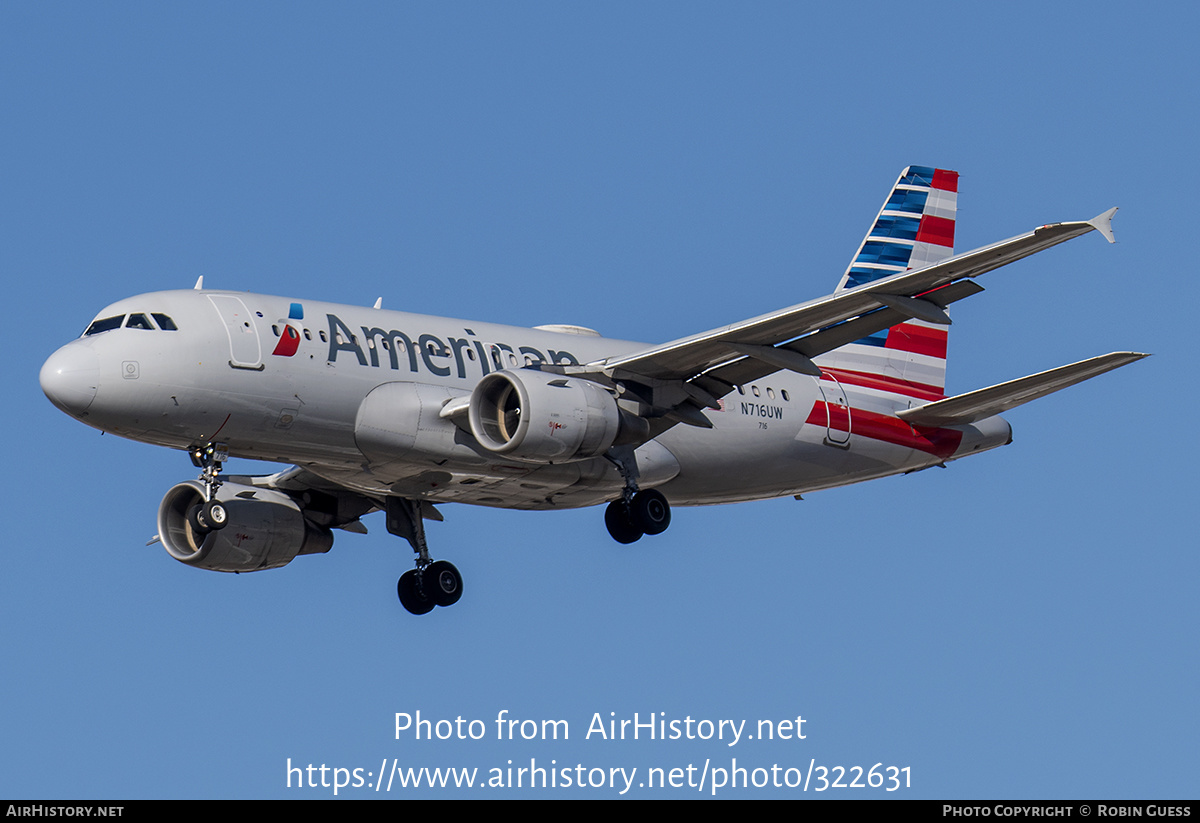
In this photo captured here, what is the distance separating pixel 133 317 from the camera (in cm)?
3091

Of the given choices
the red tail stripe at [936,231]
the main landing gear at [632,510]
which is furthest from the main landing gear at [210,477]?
the red tail stripe at [936,231]

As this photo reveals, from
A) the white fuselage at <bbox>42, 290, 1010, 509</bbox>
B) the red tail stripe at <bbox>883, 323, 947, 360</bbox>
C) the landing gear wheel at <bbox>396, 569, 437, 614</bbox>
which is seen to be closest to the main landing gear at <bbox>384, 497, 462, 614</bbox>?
the landing gear wheel at <bbox>396, 569, 437, 614</bbox>

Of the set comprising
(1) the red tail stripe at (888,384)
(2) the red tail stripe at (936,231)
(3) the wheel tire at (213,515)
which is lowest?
(3) the wheel tire at (213,515)

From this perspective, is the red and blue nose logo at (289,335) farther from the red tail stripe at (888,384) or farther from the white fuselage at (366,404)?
the red tail stripe at (888,384)

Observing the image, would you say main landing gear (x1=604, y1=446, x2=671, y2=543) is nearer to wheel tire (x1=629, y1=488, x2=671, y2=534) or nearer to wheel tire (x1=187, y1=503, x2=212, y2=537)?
wheel tire (x1=629, y1=488, x2=671, y2=534)

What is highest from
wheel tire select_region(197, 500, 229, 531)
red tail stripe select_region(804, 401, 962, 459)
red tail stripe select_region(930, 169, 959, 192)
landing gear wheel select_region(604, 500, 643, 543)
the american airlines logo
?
red tail stripe select_region(930, 169, 959, 192)

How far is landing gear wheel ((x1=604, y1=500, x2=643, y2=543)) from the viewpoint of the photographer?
35219mm

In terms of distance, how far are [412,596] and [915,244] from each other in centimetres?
1572

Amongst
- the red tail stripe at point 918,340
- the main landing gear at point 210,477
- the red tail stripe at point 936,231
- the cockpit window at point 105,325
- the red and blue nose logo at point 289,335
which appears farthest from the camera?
the red tail stripe at point 936,231

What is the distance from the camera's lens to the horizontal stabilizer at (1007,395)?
1280 inches

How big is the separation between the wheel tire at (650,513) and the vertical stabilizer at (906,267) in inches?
276

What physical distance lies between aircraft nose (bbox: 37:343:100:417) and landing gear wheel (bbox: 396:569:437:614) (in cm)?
977

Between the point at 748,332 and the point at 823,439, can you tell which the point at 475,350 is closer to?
the point at 748,332

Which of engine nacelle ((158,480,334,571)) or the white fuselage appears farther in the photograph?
engine nacelle ((158,480,334,571))
